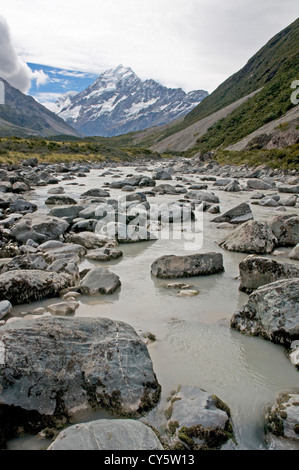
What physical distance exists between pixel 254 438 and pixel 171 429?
2.74 ft

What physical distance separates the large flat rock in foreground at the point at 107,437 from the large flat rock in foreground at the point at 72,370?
0.45 metres

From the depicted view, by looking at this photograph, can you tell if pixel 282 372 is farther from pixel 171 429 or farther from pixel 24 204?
pixel 24 204

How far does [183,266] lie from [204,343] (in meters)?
2.87

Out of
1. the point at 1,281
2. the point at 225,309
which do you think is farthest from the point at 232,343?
the point at 1,281

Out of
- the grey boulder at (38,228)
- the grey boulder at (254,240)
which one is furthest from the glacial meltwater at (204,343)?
the grey boulder at (38,228)

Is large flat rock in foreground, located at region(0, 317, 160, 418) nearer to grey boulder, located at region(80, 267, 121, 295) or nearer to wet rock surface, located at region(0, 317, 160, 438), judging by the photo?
wet rock surface, located at region(0, 317, 160, 438)

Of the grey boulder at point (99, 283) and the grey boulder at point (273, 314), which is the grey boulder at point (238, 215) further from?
the grey boulder at point (273, 314)

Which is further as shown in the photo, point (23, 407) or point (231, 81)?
point (231, 81)

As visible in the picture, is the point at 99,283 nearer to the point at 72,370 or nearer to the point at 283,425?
the point at 72,370

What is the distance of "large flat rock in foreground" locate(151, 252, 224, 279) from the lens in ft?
25.8

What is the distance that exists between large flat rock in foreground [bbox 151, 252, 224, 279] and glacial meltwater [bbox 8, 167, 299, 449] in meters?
0.17

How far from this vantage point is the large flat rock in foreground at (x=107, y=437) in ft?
9.99

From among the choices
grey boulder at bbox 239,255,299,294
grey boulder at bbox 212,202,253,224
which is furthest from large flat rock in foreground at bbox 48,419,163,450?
grey boulder at bbox 212,202,253,224

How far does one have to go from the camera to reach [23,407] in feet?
11.4
